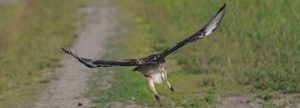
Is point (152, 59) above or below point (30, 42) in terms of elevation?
below

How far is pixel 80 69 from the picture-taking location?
1373 centimetres

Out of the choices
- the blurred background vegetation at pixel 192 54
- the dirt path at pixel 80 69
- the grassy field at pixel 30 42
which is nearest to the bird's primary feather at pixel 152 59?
the blurred background vegetation at pixel 192 54

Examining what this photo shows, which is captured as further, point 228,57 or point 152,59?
point 228,57

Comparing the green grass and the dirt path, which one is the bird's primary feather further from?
the dirt path

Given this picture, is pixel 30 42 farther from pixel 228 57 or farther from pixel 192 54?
pixel 228 57

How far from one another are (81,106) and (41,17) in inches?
485

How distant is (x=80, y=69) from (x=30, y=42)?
365 cm

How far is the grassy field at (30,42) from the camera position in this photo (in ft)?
40.4

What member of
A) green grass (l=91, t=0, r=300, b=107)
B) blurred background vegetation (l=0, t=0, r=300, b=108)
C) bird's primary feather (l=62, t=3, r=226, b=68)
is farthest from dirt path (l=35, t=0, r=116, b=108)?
bird's primary feather (l=62, t=3, r=226, b=68)

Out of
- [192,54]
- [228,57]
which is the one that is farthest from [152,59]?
[192,54]

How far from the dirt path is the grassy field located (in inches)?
8.5

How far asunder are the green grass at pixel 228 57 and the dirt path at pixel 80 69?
1.13 ft

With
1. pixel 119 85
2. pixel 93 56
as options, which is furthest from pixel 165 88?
pixel 93 56

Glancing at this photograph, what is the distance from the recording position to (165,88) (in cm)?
1098
